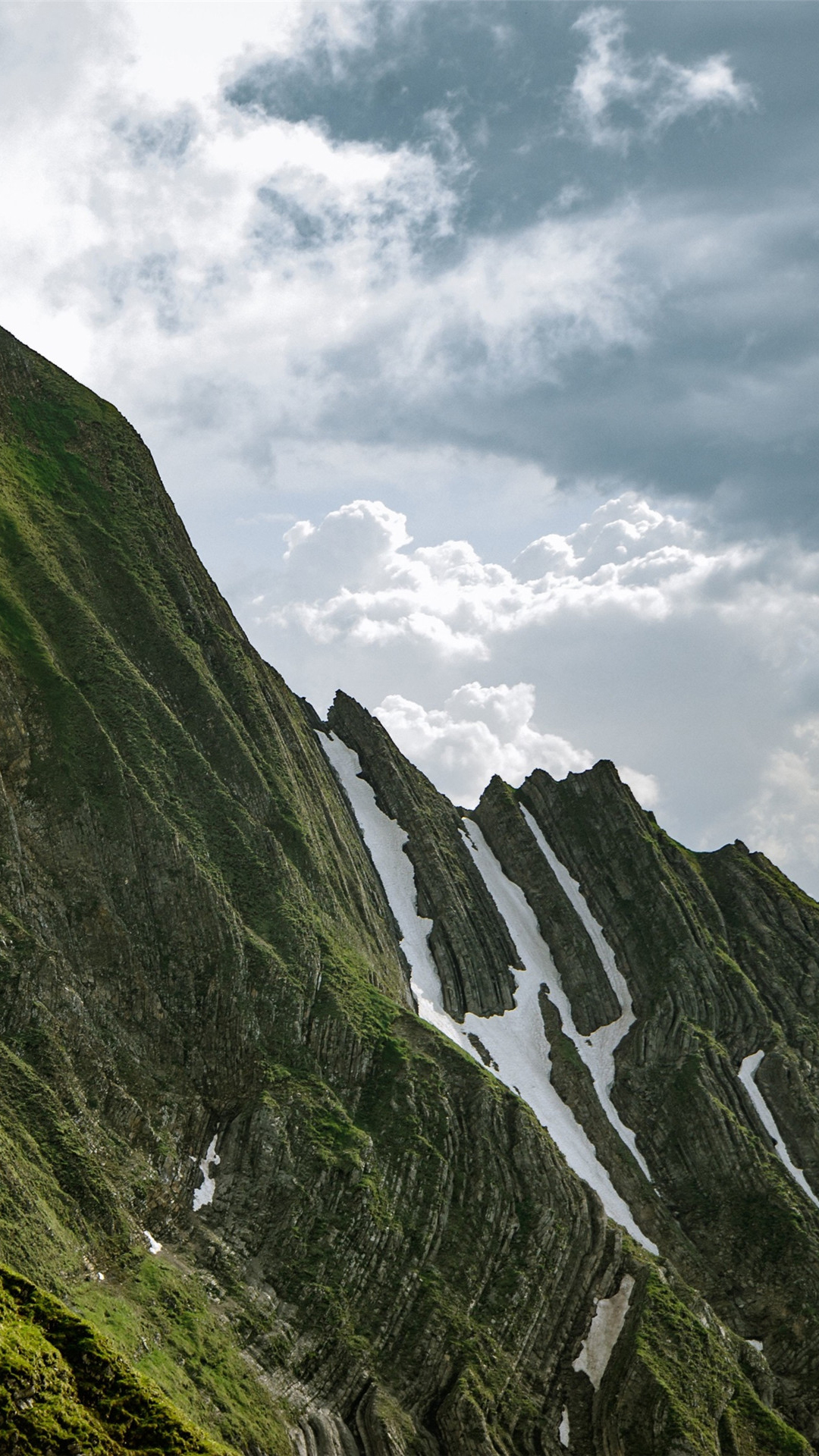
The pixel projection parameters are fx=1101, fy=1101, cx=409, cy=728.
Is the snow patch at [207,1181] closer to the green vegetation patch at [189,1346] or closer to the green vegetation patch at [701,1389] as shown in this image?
the green vegetation patch at [189,1346]

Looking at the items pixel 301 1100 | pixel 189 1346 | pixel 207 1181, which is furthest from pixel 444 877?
pixel 189 1346

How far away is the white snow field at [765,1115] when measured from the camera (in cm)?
8044

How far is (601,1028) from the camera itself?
308 ft

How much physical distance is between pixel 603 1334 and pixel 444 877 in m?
47.3

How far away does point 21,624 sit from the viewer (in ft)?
233

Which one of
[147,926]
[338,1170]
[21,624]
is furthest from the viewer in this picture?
[21,624]

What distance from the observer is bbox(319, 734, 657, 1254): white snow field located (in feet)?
265

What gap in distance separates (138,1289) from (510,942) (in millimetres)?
58021

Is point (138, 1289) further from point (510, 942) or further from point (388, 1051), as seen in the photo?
point (510, 942)

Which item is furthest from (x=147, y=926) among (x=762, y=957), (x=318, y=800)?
(x=762, y=957)

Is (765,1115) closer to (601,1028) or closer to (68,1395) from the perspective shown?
(601,1028)

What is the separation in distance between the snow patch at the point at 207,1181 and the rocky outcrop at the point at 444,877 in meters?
36.0

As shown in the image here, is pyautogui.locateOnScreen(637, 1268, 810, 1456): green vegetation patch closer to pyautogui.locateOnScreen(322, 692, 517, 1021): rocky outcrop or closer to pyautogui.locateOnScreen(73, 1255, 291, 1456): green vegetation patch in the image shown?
pyautogui.locateOnScreen(73, 1255, 291, 1456): green vegetation patch

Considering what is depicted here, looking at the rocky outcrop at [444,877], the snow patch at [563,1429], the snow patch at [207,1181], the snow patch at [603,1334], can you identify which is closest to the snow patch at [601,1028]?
the rocky outcrop at [444,877]
